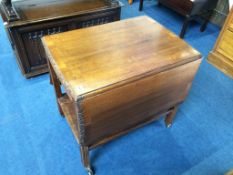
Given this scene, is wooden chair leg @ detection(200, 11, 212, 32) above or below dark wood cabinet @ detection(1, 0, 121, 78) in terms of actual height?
below

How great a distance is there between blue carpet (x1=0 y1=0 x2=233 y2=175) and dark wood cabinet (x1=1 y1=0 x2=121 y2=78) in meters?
0.22

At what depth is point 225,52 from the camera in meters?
1.98

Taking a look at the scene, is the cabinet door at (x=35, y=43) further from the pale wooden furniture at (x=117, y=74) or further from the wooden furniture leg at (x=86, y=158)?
the wooden furniture leg at (x=86, y=158)

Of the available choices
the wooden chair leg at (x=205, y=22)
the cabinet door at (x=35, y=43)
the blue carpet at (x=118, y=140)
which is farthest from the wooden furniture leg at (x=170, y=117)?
the wooden chair leg at (x=205, y=22)

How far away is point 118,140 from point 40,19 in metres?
1.05

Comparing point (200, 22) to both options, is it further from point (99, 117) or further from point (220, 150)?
point (99, 117)

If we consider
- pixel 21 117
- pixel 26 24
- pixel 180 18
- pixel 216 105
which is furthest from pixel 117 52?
pixel 180 18

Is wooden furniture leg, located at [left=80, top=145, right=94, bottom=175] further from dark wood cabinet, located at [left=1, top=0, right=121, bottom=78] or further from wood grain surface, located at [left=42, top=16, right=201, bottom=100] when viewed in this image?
dark wood cabinet, located at [left=1, top=0, right=121, bottom=78]

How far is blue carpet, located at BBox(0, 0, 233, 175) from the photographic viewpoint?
1.30 meters

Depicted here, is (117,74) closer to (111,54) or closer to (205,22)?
(111,54)

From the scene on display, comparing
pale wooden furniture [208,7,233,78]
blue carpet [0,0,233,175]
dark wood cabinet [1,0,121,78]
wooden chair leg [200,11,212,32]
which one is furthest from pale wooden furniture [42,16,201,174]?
wooden chair leg [200,11,212,32]

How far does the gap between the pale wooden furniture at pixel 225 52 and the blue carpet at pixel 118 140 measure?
0.83 feet

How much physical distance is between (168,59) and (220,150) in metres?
0.83

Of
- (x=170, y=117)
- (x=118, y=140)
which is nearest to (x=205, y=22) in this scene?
(x=170, y=117)
